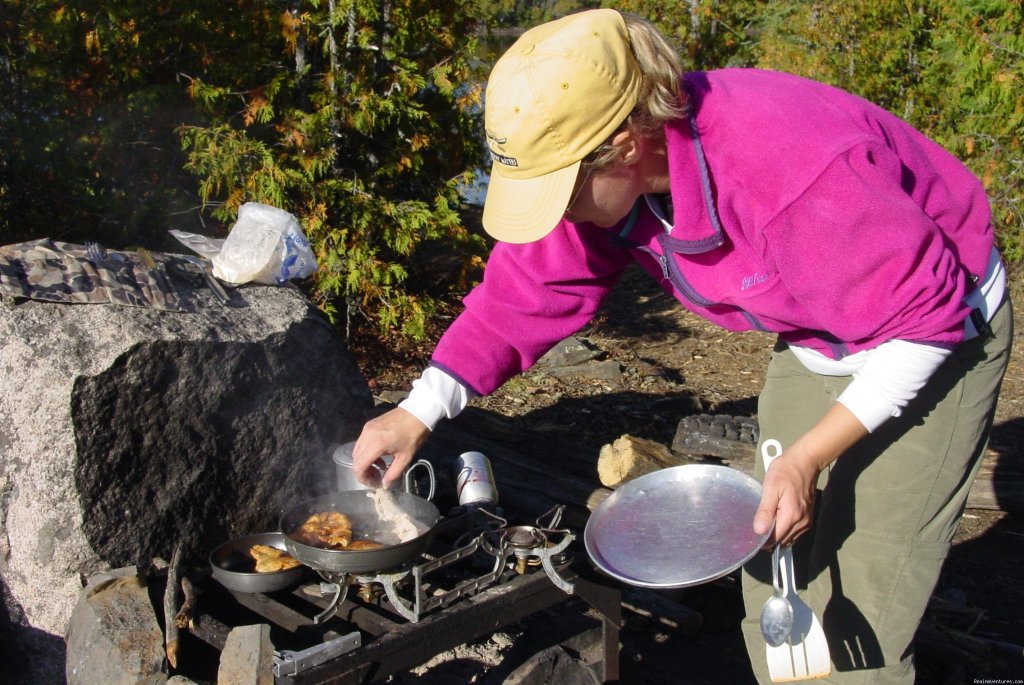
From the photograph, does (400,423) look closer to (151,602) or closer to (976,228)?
(151,602)

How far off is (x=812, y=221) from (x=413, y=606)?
4.63 ft

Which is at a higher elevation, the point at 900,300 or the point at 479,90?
the point at 900,300

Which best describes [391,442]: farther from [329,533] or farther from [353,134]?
[353,134]

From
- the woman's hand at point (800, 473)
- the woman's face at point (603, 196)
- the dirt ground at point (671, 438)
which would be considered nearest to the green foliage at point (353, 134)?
the dirt ground at point (671, 438)

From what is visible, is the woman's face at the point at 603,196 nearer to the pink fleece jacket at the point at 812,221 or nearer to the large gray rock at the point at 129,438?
the pink fleece jacket at the point at 812,221

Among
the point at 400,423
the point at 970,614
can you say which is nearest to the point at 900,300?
the point at 400,423

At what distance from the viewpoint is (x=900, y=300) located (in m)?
1.87

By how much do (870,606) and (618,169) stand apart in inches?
48.6

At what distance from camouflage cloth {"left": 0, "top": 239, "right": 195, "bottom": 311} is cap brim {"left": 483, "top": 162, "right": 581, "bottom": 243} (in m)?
1.45

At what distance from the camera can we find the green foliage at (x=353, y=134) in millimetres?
5422

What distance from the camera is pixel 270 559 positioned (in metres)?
2.85

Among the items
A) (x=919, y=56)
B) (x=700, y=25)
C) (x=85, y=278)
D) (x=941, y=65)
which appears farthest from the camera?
(x=700, y=25)

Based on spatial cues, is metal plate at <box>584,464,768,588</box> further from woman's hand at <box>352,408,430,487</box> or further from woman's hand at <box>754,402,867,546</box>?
woman's hand at <box>352,408,430,487</box>

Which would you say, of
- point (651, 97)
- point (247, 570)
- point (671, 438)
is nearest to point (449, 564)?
point (247, 570)
